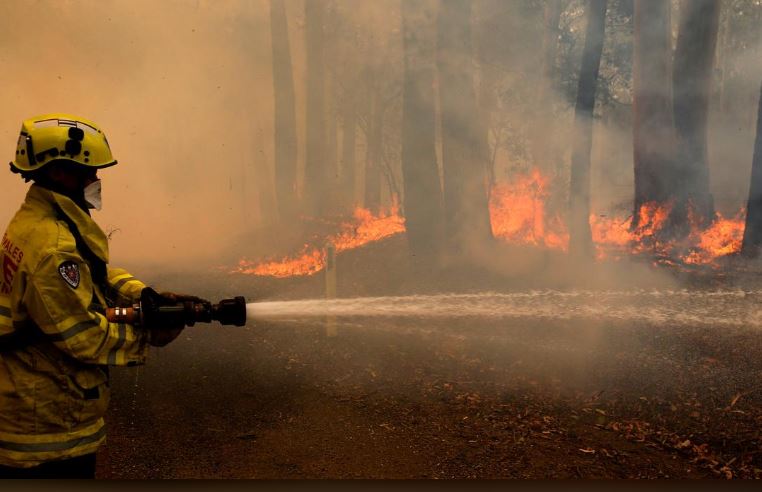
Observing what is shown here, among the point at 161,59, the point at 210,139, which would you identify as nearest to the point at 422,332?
the point at 161,59

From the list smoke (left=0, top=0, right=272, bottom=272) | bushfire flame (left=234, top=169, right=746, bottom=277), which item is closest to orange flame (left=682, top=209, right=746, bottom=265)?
bushfire flame (left=234, top=169, right=746, bottom=277)

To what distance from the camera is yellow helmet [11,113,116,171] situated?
2.76 m

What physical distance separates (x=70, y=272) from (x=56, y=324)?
212mm

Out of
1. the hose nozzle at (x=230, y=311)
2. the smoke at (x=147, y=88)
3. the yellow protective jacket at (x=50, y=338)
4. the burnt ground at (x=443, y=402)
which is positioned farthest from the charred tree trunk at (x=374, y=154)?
the yellow protective jacket at (x=50, y=338)

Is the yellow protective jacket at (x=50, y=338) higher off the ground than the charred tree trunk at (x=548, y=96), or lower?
lower

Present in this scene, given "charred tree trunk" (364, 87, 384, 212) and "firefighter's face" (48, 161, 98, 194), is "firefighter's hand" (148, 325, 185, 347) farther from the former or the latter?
"charred tree trunk" (364, 87, 384, 212)

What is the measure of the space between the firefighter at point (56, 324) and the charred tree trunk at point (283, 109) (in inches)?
622

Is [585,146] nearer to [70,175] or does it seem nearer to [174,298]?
[174,298]

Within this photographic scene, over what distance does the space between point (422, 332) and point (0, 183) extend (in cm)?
1898

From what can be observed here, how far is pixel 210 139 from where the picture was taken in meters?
33.3

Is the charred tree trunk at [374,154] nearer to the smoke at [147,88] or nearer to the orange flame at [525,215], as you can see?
the smoke at [147,88]

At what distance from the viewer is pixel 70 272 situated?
255cm

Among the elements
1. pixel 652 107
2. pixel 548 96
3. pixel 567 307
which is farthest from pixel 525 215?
pixel 548 96

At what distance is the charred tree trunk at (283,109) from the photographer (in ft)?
61.1
